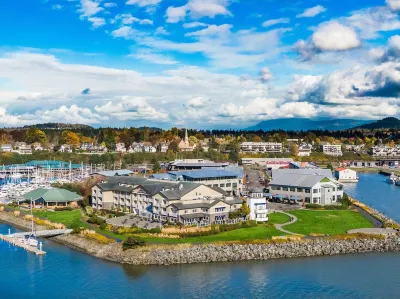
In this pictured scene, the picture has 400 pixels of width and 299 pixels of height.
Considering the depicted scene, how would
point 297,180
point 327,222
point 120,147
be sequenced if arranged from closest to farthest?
point 327,222, point 297,180, point 120,147

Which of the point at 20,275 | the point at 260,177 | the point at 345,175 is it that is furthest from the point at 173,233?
the point at 345,175

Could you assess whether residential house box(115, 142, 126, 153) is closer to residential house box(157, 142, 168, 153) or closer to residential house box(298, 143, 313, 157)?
residential house box(157, 142, 168, 153)

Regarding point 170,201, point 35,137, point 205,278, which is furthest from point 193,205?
point 35,137

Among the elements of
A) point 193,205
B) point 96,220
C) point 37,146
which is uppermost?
point 37,146

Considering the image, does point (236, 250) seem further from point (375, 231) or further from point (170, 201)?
point (375, 231)

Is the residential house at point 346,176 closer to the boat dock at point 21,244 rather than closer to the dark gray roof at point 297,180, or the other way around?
the dark gray roof at point 297,180

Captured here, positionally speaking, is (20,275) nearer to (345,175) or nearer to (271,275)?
(271,275)
